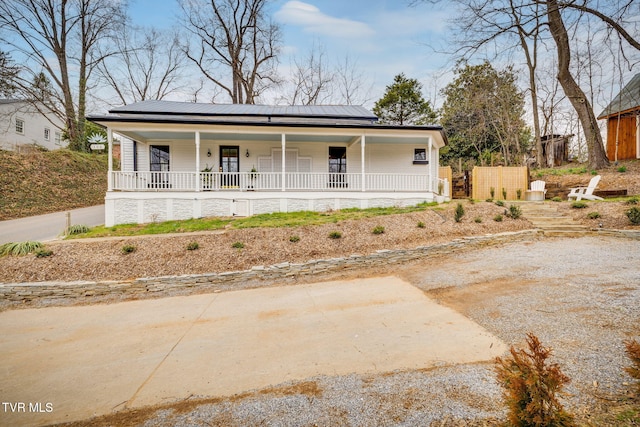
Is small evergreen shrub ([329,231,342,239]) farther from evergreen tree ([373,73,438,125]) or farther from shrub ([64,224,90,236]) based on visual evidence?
evergreen tree ([373,73,438,125])

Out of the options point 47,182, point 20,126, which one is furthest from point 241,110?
point 20,126

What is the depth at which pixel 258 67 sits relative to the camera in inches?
1032

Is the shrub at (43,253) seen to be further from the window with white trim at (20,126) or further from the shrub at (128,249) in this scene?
the window with white trim at (20,126)

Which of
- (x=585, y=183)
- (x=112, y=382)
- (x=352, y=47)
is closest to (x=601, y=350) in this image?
(x=112, y=382)

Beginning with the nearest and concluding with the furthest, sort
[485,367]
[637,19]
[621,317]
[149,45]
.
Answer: [485,367], [621,317], [637,19], [149,45]

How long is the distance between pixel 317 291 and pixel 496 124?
82.5 ft

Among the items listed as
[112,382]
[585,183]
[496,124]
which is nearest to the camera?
[112,382]

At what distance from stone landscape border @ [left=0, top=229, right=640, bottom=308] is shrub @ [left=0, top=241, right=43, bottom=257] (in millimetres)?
1520

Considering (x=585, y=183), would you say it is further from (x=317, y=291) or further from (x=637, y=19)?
(x=317, y=291)

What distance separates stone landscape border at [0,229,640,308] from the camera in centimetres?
646

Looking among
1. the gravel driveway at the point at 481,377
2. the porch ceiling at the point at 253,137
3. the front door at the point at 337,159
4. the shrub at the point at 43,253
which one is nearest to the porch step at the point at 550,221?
the gravel driveway at the point at 481,377

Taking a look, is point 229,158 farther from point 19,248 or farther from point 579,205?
point 579,205

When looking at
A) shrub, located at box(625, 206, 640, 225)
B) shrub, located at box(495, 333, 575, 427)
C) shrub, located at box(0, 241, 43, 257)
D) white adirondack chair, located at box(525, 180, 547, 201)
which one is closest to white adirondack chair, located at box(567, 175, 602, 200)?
white adirondack chair, located at box(525, 180, 547, 201)

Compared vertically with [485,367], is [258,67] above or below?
above
